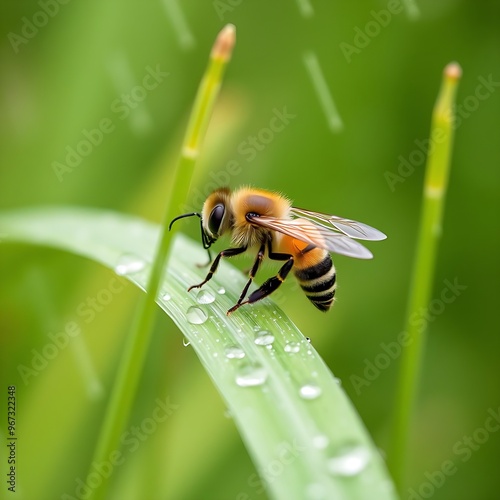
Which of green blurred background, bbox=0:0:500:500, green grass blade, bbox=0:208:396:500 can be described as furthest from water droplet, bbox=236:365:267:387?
green blurred background, bbox=0:0:500:500

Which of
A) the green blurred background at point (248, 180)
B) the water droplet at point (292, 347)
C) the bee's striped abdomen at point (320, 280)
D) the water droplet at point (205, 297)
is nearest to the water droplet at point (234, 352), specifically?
the water droplet at point (292, 347)

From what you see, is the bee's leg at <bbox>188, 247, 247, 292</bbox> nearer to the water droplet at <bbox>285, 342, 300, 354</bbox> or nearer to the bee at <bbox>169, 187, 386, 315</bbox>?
the bee at <bbox>169, 187, 386, 315</bbox>

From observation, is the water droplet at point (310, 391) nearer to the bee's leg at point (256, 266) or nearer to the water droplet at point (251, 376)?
the water droplet at point (251, 376)

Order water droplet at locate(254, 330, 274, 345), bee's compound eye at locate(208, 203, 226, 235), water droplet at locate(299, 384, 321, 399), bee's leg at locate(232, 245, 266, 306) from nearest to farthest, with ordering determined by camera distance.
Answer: water droplet at locate(299, 384, 321, 399), water droplet at locate(254, 330, 274, 345), bee's leg at locate(232, 245, 266, 306), bee's compound eye at locate(208, 203, 226, 235)

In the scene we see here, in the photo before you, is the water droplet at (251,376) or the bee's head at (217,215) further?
the bee's head at (217,215)

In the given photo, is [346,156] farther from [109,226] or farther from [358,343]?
[109,226]

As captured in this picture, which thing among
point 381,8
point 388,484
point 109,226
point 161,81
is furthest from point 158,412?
point 381,8

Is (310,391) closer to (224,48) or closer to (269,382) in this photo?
(269,382)
